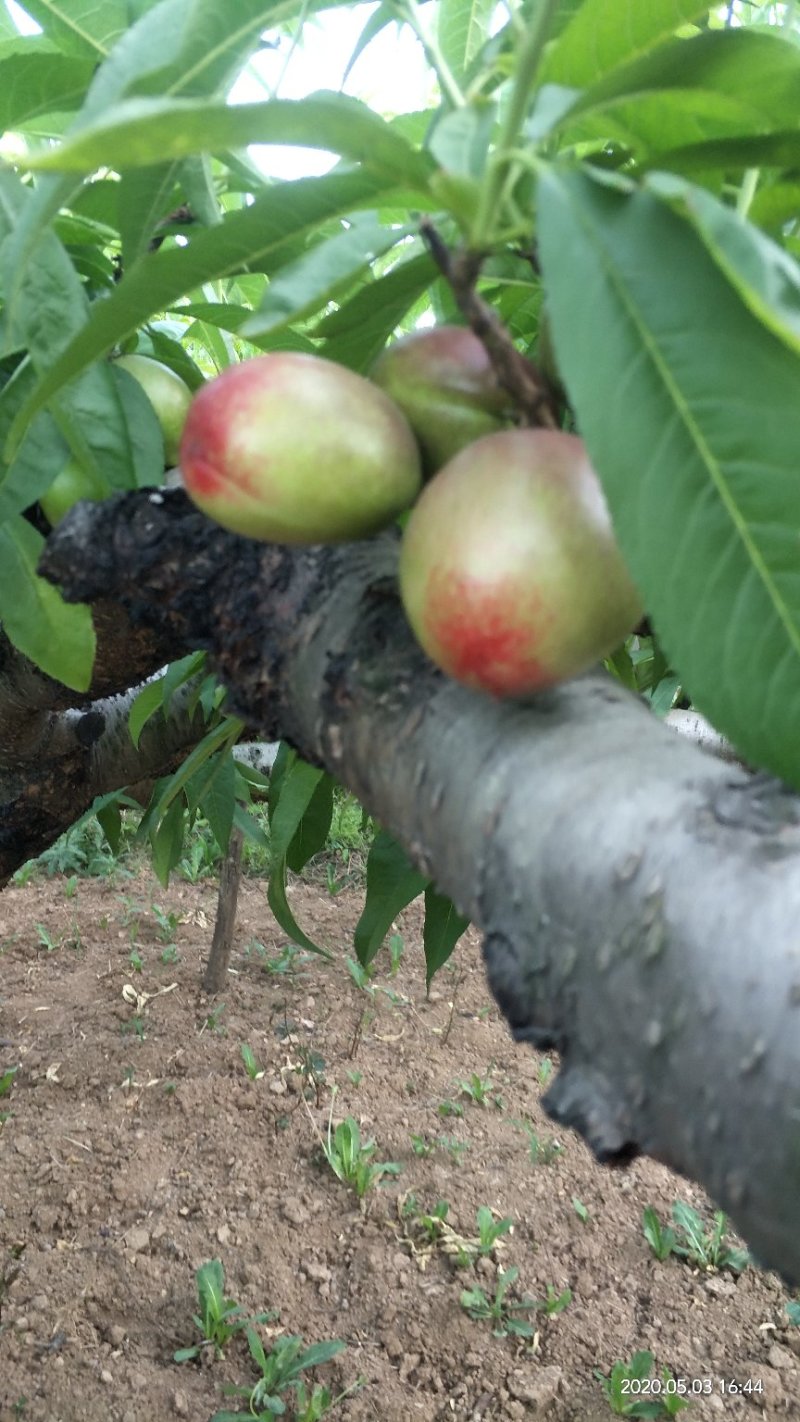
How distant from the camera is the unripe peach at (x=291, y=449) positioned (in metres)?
0.45

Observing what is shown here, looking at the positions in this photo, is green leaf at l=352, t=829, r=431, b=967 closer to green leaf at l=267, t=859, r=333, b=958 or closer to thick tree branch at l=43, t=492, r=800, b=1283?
green leaf at l=267, t=859, r=333, b=958

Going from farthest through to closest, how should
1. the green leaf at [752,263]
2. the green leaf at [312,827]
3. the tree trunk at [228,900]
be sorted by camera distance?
the tree trunk at [228,900], the green leaf at [312,827], the green leaf at [752,263]

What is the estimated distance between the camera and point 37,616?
0.76m

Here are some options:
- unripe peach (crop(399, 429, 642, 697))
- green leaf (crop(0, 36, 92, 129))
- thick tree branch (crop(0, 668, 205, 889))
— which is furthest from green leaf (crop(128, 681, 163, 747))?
unripe peach (crop(399, 429, 642, 697))

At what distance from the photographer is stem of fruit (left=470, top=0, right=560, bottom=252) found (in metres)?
0.39

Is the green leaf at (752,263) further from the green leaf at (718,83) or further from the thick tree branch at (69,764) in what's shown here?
the thick tree branch at (69,764)

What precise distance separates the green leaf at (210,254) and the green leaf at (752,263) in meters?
0.19

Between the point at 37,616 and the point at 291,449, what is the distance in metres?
0.38

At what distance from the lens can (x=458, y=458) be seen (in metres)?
0.44

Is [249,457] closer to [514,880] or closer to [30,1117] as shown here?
[514,880]

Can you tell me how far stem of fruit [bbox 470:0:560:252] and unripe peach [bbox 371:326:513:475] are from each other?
8cm

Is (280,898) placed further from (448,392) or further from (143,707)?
(448,392)

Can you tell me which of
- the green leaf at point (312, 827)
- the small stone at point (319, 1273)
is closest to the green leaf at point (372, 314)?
the green leaf at point (312, 827)

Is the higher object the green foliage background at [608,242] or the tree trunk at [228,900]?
the green foliage background at [608,242]
